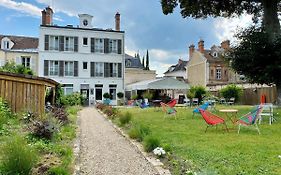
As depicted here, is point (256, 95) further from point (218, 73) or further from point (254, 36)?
point (218, 73)

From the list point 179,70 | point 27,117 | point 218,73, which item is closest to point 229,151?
point 27,117

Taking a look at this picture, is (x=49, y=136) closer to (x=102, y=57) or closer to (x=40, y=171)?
(x=40, y=171)

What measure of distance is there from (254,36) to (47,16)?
2814 cm

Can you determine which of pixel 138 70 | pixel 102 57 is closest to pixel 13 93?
pixel 102 57

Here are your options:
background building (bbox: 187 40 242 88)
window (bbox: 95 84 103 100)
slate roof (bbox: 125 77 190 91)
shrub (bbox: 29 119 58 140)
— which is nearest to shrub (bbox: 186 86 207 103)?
slate roof (bbox: 125 77 190 91)

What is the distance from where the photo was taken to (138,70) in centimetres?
4512

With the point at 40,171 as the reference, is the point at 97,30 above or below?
above

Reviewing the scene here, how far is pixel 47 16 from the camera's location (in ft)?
125

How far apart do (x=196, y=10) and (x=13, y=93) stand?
41.8ft

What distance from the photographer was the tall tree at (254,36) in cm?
1684

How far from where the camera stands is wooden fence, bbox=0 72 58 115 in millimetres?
11148

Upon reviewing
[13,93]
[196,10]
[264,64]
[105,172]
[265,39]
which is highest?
[196,10]

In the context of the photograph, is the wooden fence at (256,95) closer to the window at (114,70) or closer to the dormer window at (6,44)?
the window at (114,70)

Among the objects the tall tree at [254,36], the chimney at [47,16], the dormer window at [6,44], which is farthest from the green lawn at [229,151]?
the dormer window at [6,44]
